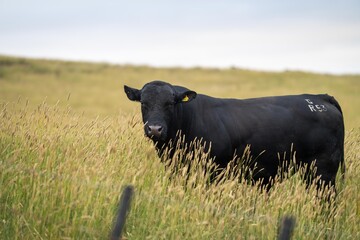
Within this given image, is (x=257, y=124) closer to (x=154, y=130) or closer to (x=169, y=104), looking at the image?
(x=169, y=104)

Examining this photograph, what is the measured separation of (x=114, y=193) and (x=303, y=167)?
12.7ft

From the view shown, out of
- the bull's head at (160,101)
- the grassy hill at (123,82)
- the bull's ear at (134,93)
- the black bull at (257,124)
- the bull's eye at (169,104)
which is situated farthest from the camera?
the grassy hill at (123,82)

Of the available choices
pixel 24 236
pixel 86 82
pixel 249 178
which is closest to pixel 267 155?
pixel 249 178

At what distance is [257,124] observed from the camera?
9.38 m

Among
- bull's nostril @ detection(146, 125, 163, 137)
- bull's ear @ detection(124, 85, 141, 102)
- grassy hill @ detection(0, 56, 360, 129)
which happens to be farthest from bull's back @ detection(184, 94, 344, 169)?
grassy hill @ detection(0, 56, 360, 129)

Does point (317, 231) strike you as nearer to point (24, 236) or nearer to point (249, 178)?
point (249, 178)

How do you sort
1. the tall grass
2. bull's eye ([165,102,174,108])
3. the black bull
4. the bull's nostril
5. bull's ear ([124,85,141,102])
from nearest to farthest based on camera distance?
the tall grass < the bull's nostril < bull's eye ([165,102,174,108]) < the black bull < bull's ear ([124,85,141,102])

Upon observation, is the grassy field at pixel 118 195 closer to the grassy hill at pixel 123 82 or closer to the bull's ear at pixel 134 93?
the bull's ear at pixel 134 93

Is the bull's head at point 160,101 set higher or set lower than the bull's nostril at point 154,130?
higher

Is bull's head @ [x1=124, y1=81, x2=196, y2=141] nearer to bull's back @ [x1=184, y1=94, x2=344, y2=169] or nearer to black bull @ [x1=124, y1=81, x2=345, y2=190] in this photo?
black bull @ [x1=124, y1=81, x2=345, y2=190]

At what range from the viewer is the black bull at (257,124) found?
28.8 ft

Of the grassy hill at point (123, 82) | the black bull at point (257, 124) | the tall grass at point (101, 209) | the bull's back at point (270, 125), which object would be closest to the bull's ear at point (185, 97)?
the black bull at point (257, 124)

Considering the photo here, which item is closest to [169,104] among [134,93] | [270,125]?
[134,93]

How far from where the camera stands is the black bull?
878 centimetres
